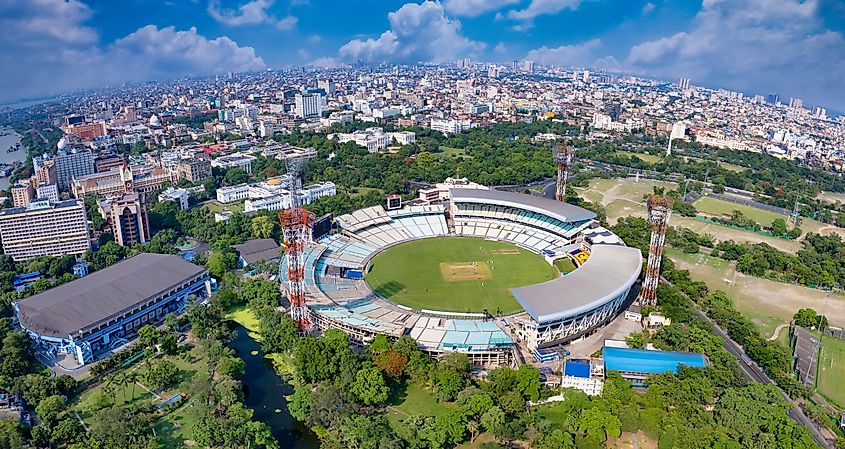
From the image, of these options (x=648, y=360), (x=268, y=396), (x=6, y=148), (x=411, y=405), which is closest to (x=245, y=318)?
(x=268, y=396)

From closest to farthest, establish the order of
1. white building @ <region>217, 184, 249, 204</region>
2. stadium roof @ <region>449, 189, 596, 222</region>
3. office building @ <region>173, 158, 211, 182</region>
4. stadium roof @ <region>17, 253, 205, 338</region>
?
1. stadium roof @ <region>17, 253, 205, 338</region>
2. stadium roof @ <region>449, 189, 596, 222</region>
3. white building @ <region>217, 184, 249, 204</region>
4. office building @ <region>173, 158, 211, 182</region>

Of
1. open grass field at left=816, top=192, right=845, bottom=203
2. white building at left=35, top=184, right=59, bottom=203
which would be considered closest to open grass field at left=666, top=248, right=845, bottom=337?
open grass field at left=816, top=192, right=845, bottom=203

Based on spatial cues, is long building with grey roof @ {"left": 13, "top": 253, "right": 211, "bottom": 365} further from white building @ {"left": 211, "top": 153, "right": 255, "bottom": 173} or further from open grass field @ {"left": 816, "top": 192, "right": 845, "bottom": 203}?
open grass field @ {"left": 816, "top": 192, "right": 845, "bottom": 203}

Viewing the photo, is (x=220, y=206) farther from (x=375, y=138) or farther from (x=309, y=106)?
(x=309, y=106)

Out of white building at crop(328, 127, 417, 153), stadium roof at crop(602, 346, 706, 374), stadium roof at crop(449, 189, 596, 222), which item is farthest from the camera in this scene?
white building at crop(328, 127, 417, 153)

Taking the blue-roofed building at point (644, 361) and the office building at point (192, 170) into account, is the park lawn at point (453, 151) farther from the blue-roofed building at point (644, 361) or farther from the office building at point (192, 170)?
the blue-roofed building at point (644, 361)

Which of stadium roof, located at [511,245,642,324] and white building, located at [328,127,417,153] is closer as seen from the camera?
stadium roof, located at [511,245,642,324]

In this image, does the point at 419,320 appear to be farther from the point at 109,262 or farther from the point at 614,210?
the point at 614,210

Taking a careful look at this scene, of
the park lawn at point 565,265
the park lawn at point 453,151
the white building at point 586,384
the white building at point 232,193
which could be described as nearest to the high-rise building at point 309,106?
the park lawn at point 453,151
